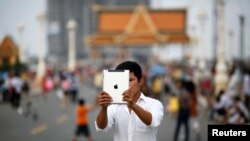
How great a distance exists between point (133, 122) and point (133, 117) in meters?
0.04

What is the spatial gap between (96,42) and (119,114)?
5435 cm

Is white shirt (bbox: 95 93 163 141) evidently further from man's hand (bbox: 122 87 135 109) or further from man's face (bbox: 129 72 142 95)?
man's hand (bbox: 122 87 135 109)

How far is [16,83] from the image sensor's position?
74.9ft

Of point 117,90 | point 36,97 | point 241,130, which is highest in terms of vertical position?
point 117,90

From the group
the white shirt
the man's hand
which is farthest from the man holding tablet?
the man's hand

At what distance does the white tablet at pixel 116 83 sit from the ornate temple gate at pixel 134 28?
2118 inches

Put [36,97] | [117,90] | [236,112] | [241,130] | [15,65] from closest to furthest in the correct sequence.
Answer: [117,90] < [241,130] < [236,112] < [36,97] < [15,65]

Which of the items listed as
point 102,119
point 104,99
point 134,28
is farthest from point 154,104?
point 134,28

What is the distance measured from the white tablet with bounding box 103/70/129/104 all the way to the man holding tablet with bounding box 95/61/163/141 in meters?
0.10

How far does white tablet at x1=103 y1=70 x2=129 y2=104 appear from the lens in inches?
194

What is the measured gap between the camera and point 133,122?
5223 mm

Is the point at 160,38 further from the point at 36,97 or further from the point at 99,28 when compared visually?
the point at 36,97

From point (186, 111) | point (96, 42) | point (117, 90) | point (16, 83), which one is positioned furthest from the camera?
point (96, 42)

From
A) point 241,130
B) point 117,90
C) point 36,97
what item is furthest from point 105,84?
point 36,97
